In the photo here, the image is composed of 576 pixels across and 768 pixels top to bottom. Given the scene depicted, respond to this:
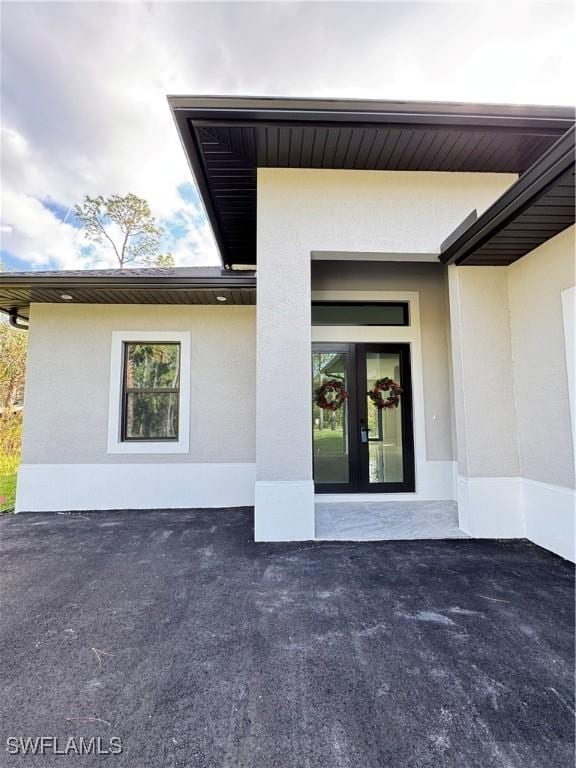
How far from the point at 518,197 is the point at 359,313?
9.66 ft

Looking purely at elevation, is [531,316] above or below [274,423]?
above

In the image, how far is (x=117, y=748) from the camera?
4.76ft

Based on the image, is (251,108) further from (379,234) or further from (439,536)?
(439,536)

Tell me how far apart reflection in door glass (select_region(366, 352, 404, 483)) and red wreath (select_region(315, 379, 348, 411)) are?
1.58 feet

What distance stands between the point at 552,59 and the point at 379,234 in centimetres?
269

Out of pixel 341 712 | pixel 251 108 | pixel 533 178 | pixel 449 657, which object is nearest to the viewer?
pixel 341 712

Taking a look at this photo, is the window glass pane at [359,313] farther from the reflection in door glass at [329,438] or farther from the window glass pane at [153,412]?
the window glass pane at [153,412]

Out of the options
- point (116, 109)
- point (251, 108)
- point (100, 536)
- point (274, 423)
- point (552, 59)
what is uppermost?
point (116, 109)

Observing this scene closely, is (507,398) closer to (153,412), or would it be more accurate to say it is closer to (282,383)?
(282,383)

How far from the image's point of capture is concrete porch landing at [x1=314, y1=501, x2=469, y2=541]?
3959 millimetres

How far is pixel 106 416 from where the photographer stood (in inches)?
212

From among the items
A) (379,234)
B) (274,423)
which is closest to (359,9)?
(379,234)

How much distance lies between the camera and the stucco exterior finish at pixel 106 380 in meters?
5.30

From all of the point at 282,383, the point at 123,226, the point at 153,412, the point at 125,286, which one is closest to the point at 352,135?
the point at 282,383
